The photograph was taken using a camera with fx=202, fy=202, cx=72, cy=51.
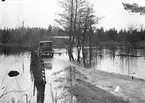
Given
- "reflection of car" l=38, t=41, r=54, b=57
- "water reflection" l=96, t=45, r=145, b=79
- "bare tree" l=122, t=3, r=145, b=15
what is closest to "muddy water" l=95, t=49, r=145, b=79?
"water reflection" l=96, t=45, r=145, b=79

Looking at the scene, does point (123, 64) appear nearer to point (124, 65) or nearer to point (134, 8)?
point (124, 65)

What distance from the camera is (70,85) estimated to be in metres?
14.2

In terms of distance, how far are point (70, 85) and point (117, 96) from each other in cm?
412

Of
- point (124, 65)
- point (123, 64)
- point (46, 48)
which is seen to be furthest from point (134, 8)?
point (46, 48)

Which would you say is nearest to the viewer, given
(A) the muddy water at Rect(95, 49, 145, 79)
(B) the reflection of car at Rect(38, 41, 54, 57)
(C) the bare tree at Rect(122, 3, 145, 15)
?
(C) the bare tree at Rect(122, 3, 145, 15)

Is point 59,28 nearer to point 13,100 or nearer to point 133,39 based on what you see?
point 13,100

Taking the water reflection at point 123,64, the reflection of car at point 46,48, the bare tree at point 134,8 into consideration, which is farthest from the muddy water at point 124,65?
the bare tree at point 134,8

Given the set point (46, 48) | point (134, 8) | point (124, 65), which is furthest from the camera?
point (46, 48)

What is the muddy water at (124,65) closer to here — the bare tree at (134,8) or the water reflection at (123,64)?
the water reflection at (123,64)

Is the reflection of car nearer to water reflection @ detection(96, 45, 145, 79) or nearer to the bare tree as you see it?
water reflection @ detection(96, 45, 145, 79)

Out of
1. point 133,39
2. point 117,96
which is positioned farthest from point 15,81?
point 133,39

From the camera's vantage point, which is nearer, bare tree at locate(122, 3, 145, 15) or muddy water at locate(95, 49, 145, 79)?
bare tree at locate(122, 3, 145, 15)

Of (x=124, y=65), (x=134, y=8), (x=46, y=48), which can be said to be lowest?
(x=124, y=65)

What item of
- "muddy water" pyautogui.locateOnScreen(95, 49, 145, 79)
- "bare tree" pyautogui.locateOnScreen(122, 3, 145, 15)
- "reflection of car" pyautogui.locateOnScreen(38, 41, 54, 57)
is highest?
"bare tree" pyautogui.locateOnScreen(122, 3, 145, 15)
